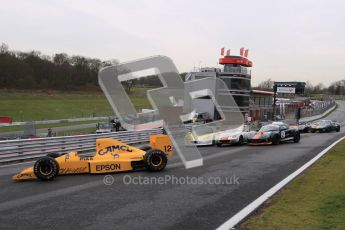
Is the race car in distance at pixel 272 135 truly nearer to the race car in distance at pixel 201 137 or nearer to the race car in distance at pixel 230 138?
the race car in distance at pixel 230 138

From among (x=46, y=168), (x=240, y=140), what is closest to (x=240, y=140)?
(x=240, y=140)

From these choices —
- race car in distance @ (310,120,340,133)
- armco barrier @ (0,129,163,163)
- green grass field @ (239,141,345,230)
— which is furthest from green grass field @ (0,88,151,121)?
green grass field @ (239,141,345,230)

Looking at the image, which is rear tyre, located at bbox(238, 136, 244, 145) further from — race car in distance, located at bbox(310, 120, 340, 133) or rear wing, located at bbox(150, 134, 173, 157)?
race car in distance, located at bbox(310, 120, 340, 133)

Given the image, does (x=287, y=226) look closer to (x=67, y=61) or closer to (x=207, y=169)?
(x=207, y=169)

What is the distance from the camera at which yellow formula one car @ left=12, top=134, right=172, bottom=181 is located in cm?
1025

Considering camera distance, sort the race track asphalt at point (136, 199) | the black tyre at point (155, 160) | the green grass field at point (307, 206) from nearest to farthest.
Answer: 1. the green grass field at point (307, 206)
2. the race track asphalt at point (136, 199)
3. the black tyre at point (155, 160)

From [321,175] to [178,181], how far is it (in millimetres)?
4213

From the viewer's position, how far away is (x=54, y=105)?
58781mm

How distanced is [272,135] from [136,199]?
14.7m

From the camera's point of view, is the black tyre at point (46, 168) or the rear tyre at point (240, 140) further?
the rear tyre at point (240, 140)

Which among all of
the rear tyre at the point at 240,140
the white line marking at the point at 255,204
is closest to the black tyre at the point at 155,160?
the white line marking at the point at 255,204

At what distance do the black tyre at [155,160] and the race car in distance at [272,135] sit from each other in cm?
1076

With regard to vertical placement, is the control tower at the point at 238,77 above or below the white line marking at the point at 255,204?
above

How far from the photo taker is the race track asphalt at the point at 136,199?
21.2 feet
